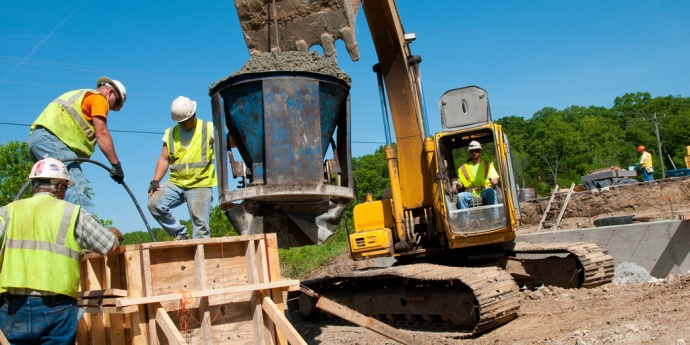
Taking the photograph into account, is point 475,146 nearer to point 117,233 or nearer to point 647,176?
point 117,233

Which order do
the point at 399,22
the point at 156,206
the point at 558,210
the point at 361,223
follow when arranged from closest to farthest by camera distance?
the point at 156,206
the point at 399,22
the point at 361,223
the point at 558,210

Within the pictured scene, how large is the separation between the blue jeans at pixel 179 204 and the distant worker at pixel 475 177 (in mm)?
4098

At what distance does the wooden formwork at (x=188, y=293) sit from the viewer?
473 cm

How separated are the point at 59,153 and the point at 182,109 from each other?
1.18 meters

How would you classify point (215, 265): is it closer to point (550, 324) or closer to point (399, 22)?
point (550, 324)

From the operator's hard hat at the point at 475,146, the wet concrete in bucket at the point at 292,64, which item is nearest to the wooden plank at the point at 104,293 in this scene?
the wet concrete in bucket at the point at 292,64

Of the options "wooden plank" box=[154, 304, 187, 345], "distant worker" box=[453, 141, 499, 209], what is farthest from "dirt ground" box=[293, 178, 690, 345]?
"wooden plank" box=[154, 304, 187, 345]

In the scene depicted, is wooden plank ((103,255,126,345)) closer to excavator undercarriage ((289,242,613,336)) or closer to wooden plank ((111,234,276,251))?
wooden plank ((111,234,276,251))

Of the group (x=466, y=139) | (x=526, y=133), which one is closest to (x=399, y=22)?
(x=466, y=139)

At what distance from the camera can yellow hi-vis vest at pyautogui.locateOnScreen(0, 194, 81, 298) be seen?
4.42m

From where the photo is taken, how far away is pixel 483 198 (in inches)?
369

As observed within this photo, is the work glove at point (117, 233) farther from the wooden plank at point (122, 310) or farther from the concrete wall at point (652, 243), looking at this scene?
the concrete wall at point (652, 243)

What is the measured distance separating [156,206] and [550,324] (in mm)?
4517

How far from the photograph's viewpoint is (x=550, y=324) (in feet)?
25.5
